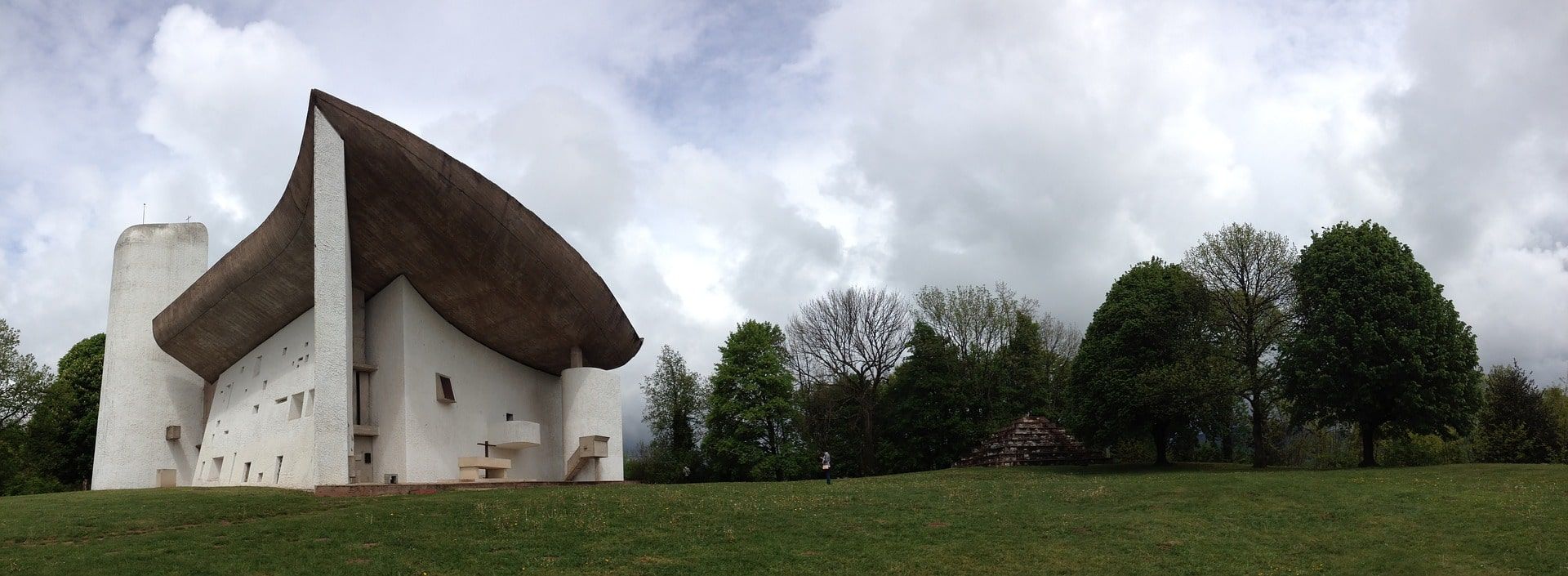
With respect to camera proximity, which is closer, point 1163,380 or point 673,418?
point 1163,380

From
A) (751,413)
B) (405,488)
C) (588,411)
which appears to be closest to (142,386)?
(588,411)

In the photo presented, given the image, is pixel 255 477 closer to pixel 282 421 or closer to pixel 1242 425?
pixel 282 421

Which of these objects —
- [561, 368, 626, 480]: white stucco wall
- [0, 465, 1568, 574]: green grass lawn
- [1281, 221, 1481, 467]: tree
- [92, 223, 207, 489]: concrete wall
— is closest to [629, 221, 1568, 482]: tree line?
[1281, 221, 1481, 467]: tree

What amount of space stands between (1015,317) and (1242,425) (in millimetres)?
13349

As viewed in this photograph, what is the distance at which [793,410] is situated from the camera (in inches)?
1924

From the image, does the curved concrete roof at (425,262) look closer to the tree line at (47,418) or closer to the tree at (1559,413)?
the tree line at (47,418)

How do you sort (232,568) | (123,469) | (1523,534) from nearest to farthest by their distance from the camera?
1. (232,568)
2. (1523,534)
3. (123,469)

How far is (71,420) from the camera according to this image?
47.8 metres

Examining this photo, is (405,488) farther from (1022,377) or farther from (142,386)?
(1022,377)

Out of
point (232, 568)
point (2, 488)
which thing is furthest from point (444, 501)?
point (2, 488)

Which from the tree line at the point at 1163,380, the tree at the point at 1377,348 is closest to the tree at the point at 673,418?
the tree line at the point at 1163,380

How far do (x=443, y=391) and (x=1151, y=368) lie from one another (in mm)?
24519

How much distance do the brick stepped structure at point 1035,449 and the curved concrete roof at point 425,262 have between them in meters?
17.7

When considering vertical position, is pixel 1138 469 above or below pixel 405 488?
below
